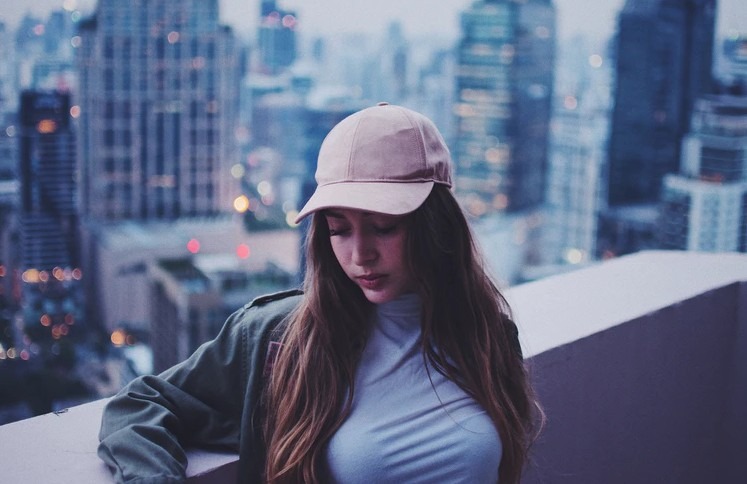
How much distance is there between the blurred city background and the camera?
14570mm

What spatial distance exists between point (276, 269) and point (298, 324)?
19653 millimetres

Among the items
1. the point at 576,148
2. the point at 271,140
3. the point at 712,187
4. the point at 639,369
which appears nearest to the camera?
the point at 639,369

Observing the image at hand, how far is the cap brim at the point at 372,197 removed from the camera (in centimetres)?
75

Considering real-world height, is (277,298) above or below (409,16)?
below

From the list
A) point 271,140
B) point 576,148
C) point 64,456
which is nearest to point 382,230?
point 64,456

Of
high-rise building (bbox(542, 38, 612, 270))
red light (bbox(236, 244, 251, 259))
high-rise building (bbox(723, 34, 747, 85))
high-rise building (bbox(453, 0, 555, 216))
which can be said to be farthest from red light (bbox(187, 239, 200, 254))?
high-rise building (bbox(453, 0, 555, 216))

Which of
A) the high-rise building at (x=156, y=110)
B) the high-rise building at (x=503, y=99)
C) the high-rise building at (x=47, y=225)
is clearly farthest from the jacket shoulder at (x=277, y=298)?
the high-rise building at (x=503, y=99)

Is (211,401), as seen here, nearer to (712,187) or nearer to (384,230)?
(384,230)

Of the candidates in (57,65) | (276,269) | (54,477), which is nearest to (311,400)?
(54,477)

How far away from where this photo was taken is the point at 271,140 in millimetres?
32531

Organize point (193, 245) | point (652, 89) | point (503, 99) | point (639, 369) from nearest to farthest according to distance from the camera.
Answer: point (639, 369), point (193, 245), point (652, 89), point (503, 99)

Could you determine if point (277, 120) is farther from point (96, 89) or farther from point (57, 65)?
point (57, 65)

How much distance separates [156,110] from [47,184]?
10.6 meters

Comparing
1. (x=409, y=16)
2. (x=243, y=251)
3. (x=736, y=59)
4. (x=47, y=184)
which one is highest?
(x=409, y=16)
